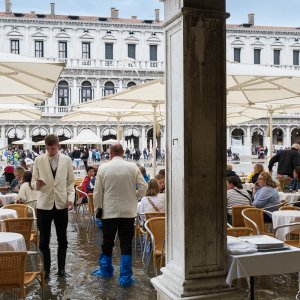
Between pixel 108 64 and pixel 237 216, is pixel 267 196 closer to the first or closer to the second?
pixel 237 216

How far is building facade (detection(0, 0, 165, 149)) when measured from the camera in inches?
1715

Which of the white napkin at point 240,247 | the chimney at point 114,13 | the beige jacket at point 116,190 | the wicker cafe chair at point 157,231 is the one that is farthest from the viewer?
the chimney at point 114,13

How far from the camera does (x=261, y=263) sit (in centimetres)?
328

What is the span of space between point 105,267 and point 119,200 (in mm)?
833

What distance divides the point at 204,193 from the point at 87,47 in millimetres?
43407

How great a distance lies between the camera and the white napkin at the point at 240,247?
3.33 meters

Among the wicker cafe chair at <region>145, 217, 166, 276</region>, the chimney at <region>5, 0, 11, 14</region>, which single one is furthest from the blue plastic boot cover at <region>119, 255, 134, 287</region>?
the chimney at <region>5, 0, 11, 14</region>

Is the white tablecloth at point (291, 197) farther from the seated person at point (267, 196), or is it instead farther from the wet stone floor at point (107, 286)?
the wet stone floor at point (107, 286)

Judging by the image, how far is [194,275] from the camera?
3.21 meters

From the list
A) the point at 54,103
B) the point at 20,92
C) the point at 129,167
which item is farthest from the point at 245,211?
the point at 54,103

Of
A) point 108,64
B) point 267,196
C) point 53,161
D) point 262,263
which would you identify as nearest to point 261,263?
point 262,263

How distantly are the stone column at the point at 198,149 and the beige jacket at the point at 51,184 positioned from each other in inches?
80.3

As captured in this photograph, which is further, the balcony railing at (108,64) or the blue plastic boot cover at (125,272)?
the balcony railing at (108,64)

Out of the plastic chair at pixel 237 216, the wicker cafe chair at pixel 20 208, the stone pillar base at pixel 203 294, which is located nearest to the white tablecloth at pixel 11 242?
the stone pillar base at pixel 203 294
